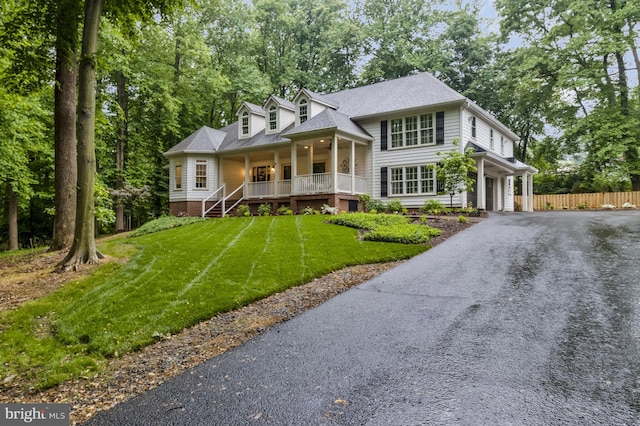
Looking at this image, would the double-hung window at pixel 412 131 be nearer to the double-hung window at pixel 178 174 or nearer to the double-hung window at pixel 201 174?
the double-hung window at pixel 201 174

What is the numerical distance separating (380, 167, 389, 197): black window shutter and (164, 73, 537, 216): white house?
5 cm

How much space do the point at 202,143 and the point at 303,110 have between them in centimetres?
645

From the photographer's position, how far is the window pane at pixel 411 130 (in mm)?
16406

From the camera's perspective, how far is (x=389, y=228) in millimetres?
10641

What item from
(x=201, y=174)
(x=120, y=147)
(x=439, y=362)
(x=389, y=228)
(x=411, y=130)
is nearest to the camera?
(x=439, y=362)

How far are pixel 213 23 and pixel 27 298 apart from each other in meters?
24.6

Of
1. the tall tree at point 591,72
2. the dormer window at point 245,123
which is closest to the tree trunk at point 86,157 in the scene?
the dormer window at point 245,123

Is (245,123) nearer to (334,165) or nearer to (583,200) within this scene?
(334,165)

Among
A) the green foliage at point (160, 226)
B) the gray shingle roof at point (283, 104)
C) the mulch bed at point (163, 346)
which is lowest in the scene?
the mulch bed at point (163, 346)

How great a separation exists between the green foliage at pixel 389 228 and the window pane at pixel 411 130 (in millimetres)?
5125

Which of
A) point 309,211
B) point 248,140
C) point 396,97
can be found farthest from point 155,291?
point 248,140

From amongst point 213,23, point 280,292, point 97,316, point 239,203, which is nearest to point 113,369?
point 97,316

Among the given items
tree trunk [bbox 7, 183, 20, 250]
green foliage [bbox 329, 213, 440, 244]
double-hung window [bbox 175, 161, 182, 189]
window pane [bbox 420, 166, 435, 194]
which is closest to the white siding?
window pane [bbox 420, 166, 435, 194]

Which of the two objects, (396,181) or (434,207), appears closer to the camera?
(434,207)
